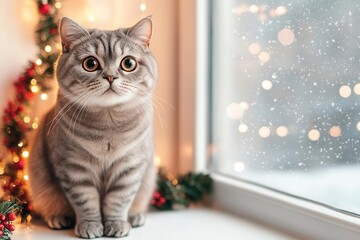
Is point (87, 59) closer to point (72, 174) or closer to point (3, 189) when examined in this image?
point (72, 174)

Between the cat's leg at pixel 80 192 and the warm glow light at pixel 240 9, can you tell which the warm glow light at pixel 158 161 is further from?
the warm glow light at pixel 240 9

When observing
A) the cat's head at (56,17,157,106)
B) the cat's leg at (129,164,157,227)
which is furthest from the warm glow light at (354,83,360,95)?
the cat's leg at (129,164,157,227)

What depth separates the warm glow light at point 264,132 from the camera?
1614mm

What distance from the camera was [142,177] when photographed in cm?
152

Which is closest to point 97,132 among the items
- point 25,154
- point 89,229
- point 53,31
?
point 89,229

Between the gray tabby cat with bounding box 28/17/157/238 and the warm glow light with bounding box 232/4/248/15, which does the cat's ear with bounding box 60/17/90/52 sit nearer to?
the gray tabby cat with bounding box 28/17/157/238

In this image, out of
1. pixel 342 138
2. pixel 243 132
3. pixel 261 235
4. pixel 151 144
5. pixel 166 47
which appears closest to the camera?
pixel 342 138

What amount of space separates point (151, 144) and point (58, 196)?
347 mm

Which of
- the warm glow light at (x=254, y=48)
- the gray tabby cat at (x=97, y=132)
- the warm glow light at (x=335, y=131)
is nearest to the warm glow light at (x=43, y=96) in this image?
the gray tabby cat at (x=97, y=132)

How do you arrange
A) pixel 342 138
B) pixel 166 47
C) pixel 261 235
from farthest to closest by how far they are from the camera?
pixel 166 47
pixel 261 235
pixel 342 138

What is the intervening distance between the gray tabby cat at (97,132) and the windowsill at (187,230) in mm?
49

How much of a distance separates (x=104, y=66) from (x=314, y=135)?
664mm

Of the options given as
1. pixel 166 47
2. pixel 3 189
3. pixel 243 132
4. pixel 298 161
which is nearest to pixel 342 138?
pixel 298 161

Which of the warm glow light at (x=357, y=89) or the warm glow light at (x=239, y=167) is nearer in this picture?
the warm glow light at (x=357, y=89)
